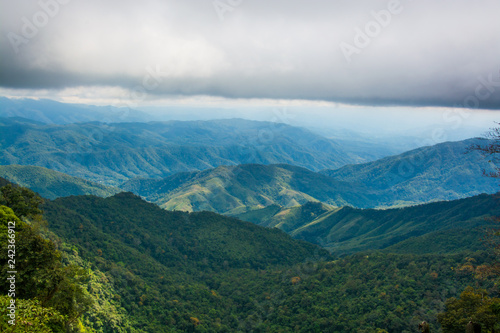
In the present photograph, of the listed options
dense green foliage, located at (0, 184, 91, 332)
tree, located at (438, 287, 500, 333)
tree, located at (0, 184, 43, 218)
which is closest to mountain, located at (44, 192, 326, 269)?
tree, located at (0, 184, 43, 218)

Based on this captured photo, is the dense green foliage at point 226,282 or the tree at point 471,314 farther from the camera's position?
the dense green foliage at point 226,282

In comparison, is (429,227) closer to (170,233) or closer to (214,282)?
(214,282)

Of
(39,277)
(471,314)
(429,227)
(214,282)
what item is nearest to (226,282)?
(214,282)

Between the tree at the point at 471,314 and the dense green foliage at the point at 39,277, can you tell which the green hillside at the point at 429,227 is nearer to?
the tree at the point at 471,314

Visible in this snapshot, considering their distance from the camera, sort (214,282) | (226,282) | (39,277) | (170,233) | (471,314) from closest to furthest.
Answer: (39,277)
(471,314)
(226,282)
(214,282)
(170,233)

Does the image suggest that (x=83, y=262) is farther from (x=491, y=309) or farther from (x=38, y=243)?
(x=491, y=309)

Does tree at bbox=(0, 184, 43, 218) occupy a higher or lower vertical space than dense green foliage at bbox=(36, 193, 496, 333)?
higher

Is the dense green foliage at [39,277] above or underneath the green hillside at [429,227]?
above

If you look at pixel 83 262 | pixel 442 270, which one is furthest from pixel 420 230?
pixel 83 262

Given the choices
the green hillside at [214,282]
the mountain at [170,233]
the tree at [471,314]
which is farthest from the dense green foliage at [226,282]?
the tree at [471,314]

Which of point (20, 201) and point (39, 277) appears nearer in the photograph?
point (39, 277)

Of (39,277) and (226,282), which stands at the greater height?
(39,277)

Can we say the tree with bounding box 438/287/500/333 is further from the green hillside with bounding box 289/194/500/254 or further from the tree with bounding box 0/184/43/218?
the green hillside with bounding box 289/194/500/254
